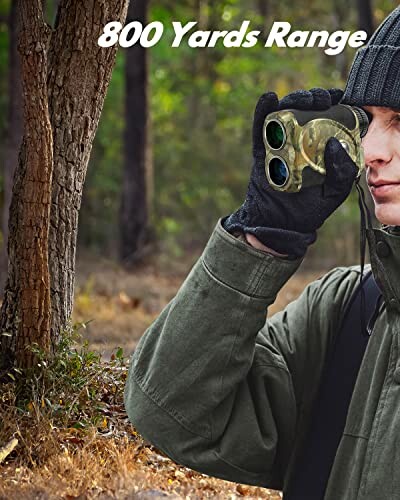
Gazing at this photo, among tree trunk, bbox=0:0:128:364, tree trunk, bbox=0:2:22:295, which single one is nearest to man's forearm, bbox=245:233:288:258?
tree trunk, bbox=0:0:128:364

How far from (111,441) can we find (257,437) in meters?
2.30

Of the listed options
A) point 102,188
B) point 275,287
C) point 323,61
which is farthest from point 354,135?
point 323,61

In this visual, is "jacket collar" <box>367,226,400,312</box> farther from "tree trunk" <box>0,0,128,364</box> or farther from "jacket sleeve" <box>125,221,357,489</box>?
"tree trunk" <box>0,0,128,364</box>

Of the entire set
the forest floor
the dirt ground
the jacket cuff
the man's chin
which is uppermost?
the man's chin

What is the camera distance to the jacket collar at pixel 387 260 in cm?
250

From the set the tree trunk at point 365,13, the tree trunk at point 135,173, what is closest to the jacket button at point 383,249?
the tree trunk at point 135,173

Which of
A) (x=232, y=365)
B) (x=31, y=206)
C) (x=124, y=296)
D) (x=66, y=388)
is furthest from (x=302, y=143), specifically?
(x=124, y=296)

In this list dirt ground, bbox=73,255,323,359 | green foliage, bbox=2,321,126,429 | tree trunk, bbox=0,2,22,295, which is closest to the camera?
green foliage, bbox=2,321,126,429

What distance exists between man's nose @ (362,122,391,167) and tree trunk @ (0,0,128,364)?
3173mm

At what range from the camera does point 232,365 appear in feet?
8.34

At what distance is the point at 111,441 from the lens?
15.8ft

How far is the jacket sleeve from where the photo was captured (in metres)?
2.48

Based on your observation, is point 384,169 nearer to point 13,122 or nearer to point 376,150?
point 376,150

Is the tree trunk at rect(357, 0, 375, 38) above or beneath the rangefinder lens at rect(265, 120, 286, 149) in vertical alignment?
above
